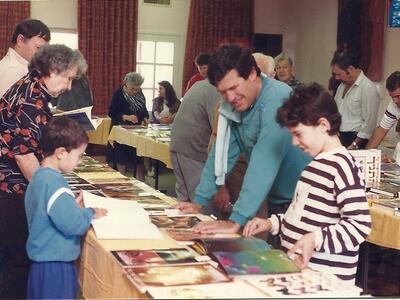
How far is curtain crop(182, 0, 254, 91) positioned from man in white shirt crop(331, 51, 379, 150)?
182cm

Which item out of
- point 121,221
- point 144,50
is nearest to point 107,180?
point 121,221

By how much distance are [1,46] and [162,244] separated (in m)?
4.62

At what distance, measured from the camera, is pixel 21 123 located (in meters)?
2.30

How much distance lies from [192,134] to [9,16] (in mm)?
3365

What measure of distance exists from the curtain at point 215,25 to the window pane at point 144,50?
40cm

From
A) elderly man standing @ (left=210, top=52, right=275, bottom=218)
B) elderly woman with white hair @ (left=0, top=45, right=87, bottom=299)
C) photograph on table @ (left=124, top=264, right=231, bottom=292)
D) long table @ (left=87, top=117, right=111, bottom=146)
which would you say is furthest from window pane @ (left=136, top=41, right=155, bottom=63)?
photograph on table @ (left=124, top=264, right=231, bottom=292)

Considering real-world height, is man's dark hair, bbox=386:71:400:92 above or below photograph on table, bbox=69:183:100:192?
above

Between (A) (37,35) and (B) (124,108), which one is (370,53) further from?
(A) (37,35)

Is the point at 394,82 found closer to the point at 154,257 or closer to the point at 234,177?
the point at 234,177

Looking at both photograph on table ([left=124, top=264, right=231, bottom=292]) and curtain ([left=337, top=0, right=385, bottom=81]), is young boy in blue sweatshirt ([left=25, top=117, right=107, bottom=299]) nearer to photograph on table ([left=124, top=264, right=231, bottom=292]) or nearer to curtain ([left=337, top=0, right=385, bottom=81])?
photograph on table ([left=124, top=264, right=231, bottom=292])

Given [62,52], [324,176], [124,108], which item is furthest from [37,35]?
[124,108]

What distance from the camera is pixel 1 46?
6004 mm

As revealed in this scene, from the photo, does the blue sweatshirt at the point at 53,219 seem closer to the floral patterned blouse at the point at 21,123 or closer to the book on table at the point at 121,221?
the book on table at the point at 121,221

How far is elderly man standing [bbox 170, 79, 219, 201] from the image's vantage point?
327cm
